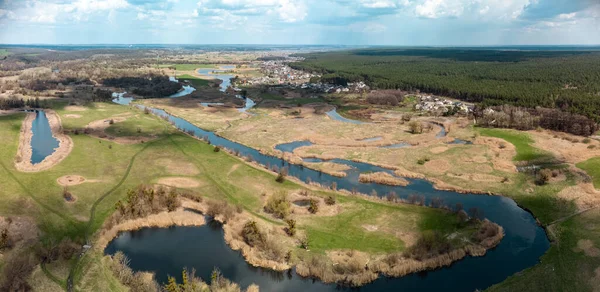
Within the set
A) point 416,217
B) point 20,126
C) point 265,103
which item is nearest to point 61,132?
point 20,126

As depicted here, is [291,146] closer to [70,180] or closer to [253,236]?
[70,180]

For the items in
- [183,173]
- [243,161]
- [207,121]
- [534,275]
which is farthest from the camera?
[207,121]

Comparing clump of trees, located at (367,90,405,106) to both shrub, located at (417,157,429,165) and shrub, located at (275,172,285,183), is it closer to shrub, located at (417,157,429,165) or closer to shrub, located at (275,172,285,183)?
shrub, located at (417,157,429,165)

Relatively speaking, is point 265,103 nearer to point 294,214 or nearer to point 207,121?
point 207,121

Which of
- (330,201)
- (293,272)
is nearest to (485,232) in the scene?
(330,201)

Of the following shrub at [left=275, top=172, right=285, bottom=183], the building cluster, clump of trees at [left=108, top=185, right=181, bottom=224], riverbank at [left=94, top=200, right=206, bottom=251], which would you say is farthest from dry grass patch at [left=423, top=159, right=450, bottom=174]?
the building cluster
